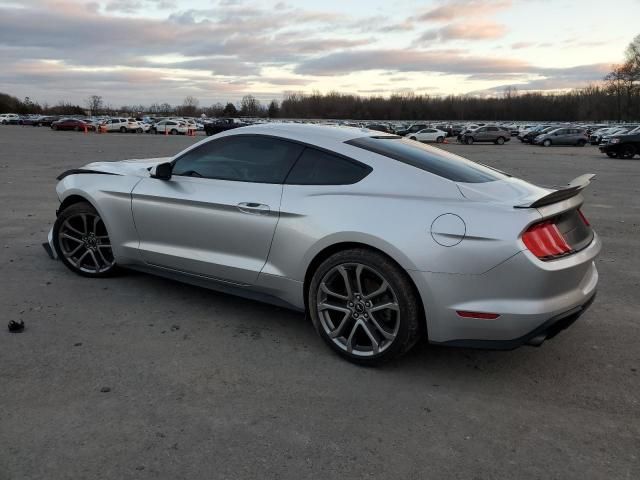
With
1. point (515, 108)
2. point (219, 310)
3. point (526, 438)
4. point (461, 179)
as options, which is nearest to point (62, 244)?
point (219, 310)

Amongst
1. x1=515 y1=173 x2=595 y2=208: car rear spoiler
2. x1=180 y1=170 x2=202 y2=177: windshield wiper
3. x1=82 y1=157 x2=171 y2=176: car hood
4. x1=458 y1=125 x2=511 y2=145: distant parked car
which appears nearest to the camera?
x1=515 y1=173 x2=595 y2=208: car rear spoiler

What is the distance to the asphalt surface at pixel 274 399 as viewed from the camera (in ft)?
8.84

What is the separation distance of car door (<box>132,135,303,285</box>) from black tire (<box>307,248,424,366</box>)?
0.56m

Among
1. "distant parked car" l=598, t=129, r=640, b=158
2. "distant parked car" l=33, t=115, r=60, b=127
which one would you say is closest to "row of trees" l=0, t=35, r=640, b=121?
"distant parked car" l=33, t=115, r=60, b=127

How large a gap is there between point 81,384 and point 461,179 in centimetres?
274

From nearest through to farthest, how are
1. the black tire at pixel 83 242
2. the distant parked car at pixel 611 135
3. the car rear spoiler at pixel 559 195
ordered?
1. the car rear spoiler at pixel 559 195
2. the black tire at pixel 83 242
3. the distant parked car at pixel 611 135

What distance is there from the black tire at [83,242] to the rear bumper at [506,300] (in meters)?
3.15

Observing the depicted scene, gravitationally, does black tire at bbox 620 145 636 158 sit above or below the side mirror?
below

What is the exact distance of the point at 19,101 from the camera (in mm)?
129375

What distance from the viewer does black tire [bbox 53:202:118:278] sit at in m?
5.21

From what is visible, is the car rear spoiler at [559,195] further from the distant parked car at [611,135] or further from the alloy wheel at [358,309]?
the distant parked car at [611,135]

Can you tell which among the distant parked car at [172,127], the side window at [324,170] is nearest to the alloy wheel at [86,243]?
the side window at [324,170]

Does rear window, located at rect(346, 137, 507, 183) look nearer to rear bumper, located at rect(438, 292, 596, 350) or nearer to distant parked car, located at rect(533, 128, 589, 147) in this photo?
rear bumper, located at rect(438, 292, 596, 350)

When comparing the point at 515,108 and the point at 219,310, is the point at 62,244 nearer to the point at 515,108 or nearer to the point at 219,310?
the point at 219,310
